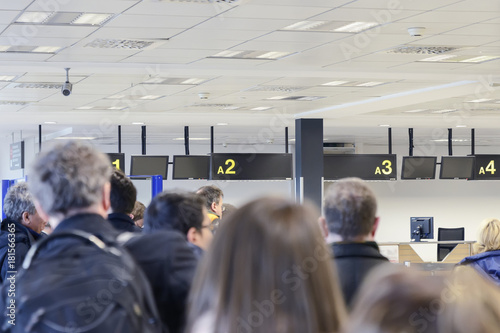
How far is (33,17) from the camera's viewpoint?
6219 millimetres

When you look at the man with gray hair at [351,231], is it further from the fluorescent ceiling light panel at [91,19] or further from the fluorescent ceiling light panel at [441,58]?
the fluorescent ceiling light panel at [441,58]

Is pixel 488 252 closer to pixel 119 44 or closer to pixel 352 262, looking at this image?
pixel 352 262

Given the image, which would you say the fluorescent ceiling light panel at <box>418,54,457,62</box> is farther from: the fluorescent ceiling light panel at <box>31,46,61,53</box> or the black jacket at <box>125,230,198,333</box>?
the black jacket at <box>125,230,198,333</box>

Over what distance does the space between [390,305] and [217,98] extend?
34.4 ft

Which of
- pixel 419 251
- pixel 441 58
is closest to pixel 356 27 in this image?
pixel 441 58

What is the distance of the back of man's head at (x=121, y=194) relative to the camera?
345 centimetres

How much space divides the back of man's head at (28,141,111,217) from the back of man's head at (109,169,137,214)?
1.33 m

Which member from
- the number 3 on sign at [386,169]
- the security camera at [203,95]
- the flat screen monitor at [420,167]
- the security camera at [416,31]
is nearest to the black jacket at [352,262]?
the security camera at [416,31]

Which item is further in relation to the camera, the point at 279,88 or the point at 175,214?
the point at 279,88

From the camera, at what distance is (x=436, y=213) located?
22.0 metres

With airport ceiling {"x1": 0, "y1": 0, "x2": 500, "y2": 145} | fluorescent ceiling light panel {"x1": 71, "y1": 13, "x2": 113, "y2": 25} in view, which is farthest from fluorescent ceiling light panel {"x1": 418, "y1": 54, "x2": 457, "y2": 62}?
fluorescent ceiling light panel {"x1": 71, "y1": 13, "x2": 113, "y2": 25}

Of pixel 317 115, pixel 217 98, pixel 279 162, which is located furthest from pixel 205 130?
pixel 217 98

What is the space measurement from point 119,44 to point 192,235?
4.84 metres

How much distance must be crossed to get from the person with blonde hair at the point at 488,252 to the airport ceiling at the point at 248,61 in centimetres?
167
